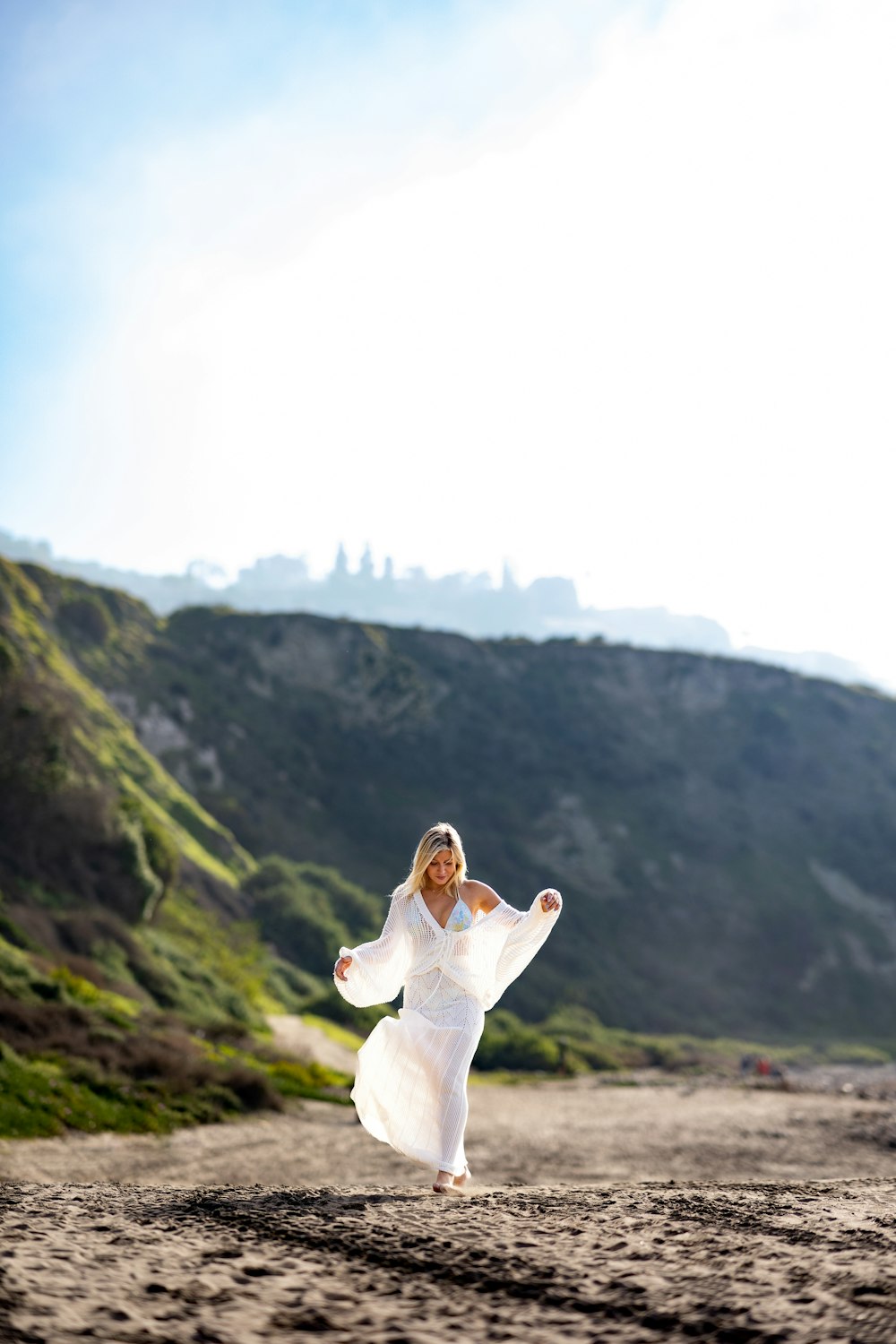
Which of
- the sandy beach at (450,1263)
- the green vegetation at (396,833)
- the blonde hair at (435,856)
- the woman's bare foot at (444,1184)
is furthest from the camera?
the green vegetation at (396,833)

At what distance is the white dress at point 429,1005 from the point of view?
667 centimetres

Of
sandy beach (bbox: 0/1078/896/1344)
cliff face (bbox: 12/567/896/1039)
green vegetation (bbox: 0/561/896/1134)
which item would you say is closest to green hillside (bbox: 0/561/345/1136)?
green vegetation (bbox: 0/561/896/1134)

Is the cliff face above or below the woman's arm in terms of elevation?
above

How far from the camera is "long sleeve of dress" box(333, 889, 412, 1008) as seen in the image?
23.4ft

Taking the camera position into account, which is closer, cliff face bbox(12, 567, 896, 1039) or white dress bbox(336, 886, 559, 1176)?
white dress bbox(336, 886, 559, 1176)

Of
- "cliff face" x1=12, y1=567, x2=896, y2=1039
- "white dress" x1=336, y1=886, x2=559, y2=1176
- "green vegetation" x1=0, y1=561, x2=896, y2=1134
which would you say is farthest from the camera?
"cliff face" x1=12, y1=567, x2=896, y2=1039

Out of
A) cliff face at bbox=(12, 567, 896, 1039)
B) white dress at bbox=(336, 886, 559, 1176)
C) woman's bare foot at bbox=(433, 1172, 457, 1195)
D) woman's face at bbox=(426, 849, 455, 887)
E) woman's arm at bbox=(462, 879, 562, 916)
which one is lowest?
woman's bare foot at bbox=(433, 1172, 457, 1195)

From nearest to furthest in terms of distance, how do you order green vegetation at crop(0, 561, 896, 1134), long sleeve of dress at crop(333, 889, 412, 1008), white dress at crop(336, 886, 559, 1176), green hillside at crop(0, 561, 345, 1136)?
1. white dress at crop(336, 886, 559, 1176)
2. long sleeve of dress at crop(333, 889, 412, 1008)
3. green hillside at crop(0, 561, 345, 1136)
4. green vegetation at crop(0, 561, 896, 1134)

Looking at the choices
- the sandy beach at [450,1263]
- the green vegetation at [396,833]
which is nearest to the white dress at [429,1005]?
the sandy beach at [450,1263]

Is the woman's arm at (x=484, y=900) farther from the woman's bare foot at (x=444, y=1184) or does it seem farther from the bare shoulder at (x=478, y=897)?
the woman's bare foot at (x=444, y=1184)

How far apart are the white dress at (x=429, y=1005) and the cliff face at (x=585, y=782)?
4236 cm

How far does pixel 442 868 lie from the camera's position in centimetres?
707

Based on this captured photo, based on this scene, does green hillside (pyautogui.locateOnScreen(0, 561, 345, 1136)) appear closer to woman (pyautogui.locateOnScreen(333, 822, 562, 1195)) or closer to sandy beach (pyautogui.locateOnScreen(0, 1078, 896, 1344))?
woman (pyautogui.locateOnScreen(333, 822, 562, 1195))

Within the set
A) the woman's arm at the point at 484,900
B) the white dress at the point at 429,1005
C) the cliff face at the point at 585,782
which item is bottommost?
the white dress at the point at 429,1005
